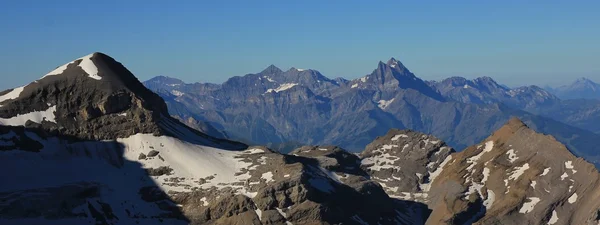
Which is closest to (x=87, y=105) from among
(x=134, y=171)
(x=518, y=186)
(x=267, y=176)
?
(x=134, y=171)

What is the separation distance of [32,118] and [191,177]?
38.2 m

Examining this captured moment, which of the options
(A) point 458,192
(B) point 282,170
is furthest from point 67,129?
(A) point 458,192

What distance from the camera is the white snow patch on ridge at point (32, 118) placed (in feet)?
439

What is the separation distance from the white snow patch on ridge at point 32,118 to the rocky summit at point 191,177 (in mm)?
218

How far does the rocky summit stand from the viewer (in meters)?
116

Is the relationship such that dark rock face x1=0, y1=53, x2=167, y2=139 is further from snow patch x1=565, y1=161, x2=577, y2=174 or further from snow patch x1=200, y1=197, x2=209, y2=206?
snow patch x1=565, y1=161, x2=577, y2=174

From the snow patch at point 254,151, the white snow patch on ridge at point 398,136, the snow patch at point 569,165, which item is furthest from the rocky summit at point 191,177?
the white snow patch on ridge at point 398,136

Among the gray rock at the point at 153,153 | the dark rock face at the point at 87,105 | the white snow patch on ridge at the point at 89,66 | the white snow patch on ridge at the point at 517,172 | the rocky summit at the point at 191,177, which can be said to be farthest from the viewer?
the white snow patch on ridge at the point at 517,172

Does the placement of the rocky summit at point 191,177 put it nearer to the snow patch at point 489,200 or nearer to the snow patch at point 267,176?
Answer: the snow patch at point 489,200

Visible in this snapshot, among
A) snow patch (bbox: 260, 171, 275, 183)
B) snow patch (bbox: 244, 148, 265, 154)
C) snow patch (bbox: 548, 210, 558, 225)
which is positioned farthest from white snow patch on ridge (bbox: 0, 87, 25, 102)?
snow patch (bbox: 548, 210, 558, 225)

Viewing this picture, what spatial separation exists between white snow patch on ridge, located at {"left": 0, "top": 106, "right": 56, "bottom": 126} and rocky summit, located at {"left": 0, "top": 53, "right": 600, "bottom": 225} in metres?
0.22

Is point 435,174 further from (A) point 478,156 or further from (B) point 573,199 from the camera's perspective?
(B) point 573,199

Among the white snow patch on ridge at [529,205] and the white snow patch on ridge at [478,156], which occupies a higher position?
the white snow patch on ridge at [478,156]

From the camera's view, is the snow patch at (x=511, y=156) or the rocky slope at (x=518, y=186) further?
the snow patch at (x=511, y=156)
